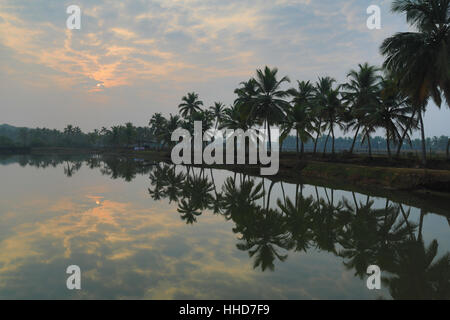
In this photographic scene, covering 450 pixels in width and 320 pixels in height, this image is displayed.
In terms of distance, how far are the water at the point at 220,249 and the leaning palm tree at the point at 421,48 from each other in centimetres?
1174

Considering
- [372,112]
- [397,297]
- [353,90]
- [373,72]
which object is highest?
[373,72]

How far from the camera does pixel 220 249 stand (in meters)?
7.74

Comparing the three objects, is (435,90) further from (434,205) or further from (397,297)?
(397,297)

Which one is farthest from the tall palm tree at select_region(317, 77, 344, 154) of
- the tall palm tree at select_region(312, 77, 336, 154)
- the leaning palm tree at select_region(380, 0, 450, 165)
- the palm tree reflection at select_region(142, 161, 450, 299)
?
the palm tree reflection at select_region(142, 161, 450, 299)

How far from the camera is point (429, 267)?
20.7 ft

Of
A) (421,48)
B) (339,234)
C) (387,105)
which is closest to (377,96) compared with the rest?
(387,105)

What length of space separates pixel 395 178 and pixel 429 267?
14.7 meters

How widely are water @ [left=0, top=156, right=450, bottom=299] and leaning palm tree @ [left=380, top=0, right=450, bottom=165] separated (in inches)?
462

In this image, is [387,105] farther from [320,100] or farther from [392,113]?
[320,100]

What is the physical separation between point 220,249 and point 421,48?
72.5ft

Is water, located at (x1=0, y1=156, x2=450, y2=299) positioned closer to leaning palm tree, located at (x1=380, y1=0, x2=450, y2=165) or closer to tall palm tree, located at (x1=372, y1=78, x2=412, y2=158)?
leaning palm tree, located at (x1=380, y1=0, x2=450, y2=165)

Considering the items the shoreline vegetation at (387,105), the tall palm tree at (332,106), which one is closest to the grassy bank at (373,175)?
the shoreline vegetation at (387,105)

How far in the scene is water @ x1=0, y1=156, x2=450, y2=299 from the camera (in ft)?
17.6
